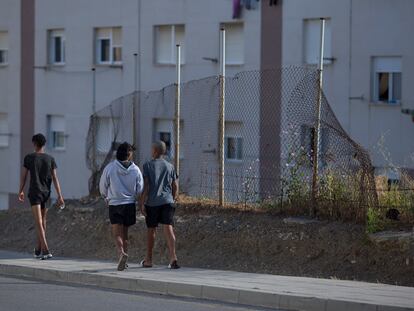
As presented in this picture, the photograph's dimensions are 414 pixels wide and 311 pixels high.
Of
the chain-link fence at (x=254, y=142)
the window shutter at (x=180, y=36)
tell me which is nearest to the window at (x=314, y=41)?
the chain-link fence at (x=254, y=142)

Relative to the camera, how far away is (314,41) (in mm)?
28422

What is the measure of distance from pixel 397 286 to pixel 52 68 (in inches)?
1036

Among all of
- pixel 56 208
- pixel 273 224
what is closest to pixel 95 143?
pixel 56 208

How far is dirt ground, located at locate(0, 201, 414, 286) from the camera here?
12594 millimetres

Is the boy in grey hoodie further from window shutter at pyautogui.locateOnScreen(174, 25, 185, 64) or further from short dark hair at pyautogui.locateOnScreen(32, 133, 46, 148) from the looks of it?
window shutter at pyautogui.locateOnScreen(174, 25, 185, 64)

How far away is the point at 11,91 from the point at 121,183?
25.8 m

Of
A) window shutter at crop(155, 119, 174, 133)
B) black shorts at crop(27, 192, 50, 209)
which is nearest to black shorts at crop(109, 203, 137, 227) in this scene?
black shorts at crop(27, 192, 50, 209)

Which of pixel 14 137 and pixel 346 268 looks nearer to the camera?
pixel 346 268

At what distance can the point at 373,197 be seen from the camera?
13594mm

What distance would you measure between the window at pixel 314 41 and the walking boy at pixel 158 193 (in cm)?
1553

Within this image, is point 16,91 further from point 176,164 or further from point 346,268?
point 346,268

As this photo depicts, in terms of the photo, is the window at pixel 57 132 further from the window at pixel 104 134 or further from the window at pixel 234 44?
the window at pixel 104 134

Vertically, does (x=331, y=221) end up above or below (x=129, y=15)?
below

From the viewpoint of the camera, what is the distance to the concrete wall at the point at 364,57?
2648 centimetres
